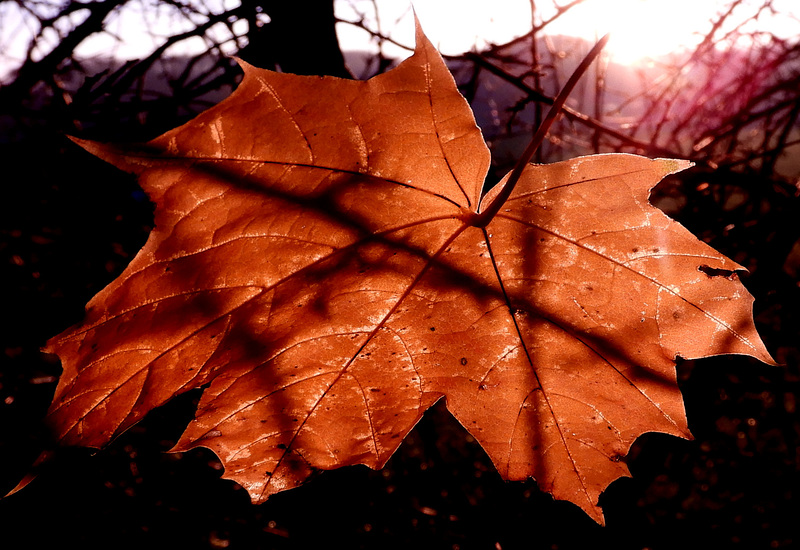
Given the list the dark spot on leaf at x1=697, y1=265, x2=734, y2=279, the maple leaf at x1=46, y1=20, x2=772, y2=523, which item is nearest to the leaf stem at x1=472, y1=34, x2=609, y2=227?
the maple leaf at x1=46, y1=20, x2=772, y2=523

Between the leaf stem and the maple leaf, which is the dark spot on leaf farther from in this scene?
the leaf stem

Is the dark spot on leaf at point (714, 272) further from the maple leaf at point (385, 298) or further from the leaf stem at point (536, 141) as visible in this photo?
the leaf stem at point (536, 141)

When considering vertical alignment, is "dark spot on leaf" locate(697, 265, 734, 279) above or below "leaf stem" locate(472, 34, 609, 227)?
below

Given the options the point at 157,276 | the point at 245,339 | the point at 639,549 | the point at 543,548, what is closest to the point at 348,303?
the point at 245,339

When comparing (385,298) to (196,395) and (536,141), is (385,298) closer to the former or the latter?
(536,141)

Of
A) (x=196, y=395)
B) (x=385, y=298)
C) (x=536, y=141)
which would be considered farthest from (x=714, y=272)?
(x=196, y=395)

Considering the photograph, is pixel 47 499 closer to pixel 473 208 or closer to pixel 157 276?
pixel 157 276
